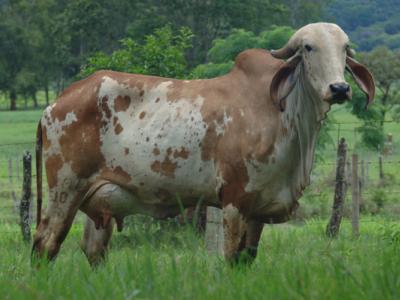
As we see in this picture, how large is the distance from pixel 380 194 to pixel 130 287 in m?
19.1

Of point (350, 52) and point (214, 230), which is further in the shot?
point (214, 230)

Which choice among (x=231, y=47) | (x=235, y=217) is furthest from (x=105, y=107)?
(x=231, y=47)

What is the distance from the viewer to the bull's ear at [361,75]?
306 inches

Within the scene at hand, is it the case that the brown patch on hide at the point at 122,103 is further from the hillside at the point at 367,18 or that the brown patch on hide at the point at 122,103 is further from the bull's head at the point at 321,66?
the hillside at the point at 367,18

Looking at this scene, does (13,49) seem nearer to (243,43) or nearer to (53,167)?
(243,43)

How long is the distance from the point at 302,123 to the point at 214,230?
3.20m

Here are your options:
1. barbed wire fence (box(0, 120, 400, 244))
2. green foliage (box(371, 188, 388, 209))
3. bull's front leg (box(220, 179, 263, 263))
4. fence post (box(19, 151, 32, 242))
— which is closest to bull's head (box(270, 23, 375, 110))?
bull's front leg (box(220, 179, 263, 263))

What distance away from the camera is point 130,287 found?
15.5ft

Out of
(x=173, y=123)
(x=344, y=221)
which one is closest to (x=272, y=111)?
(x=173, y=123)

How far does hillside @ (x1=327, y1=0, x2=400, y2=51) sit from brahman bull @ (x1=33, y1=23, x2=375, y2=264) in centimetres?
15992

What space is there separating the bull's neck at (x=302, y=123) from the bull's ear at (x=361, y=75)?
385 mm

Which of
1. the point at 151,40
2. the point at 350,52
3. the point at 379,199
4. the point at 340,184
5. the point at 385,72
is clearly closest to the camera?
the point at 350,52

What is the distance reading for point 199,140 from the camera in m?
7.83

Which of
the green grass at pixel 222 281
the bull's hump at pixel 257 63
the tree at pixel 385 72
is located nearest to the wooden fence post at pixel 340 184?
the bull's hump at pixel 257 63
